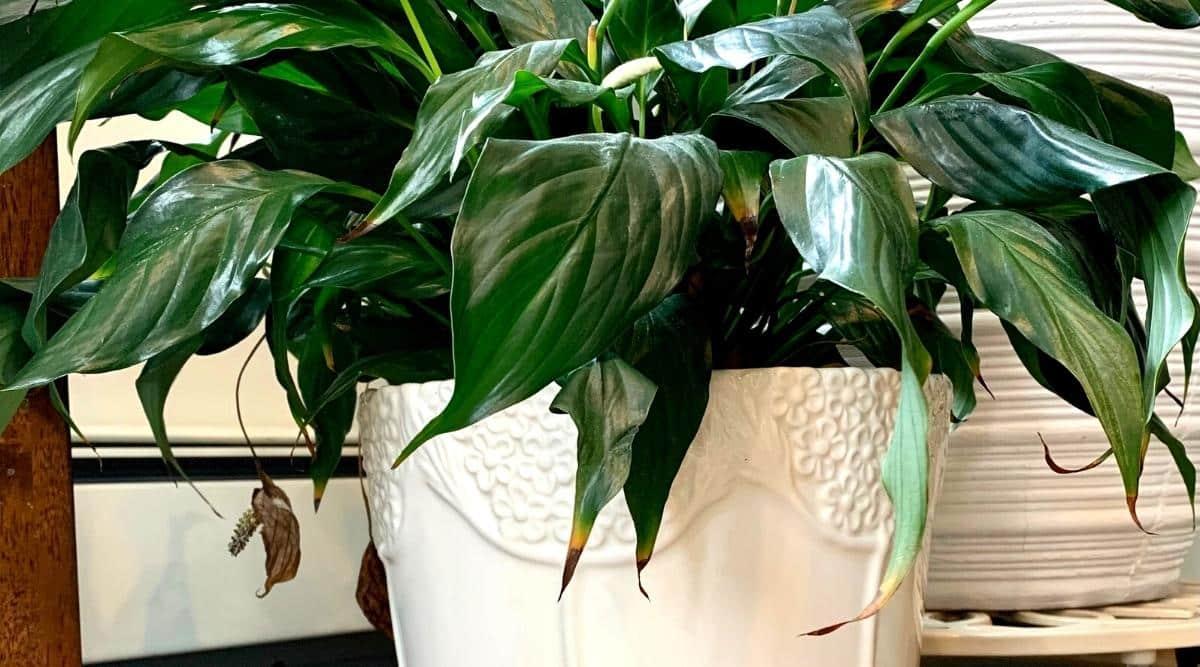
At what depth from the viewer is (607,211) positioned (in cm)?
33

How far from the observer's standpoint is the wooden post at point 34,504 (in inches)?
19.0

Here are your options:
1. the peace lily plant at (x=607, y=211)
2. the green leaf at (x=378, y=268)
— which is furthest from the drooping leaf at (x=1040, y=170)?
the green leaf at (x=378, y=268)

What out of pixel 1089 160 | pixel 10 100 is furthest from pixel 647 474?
pixel 10 100

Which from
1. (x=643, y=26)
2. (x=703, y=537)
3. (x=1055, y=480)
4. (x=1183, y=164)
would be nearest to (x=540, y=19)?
(x=643, y=26)

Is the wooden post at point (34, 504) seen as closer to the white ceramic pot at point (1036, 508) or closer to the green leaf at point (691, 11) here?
the green leaf at point (691, 11)

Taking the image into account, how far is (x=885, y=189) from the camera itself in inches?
13.7

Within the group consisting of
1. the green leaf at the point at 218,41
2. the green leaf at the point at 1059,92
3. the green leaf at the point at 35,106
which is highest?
the green leaf at the point at 218,41

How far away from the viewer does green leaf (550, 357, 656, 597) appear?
354 millimetres

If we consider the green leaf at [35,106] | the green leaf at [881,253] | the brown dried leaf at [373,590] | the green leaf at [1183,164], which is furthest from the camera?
the brown dried leaf at [373,590]

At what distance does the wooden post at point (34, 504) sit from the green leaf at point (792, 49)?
1.10 ft

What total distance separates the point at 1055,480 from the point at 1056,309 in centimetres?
41

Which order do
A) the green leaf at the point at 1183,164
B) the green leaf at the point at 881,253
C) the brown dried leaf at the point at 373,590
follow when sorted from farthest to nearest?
the brown dried leaf at the point at 373,590, the green leaf at the point at 1183,164, the green leaf at the point at 881,253

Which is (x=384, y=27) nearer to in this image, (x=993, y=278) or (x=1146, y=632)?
(x=993, y=278)

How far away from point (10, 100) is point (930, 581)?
26.4 inches
